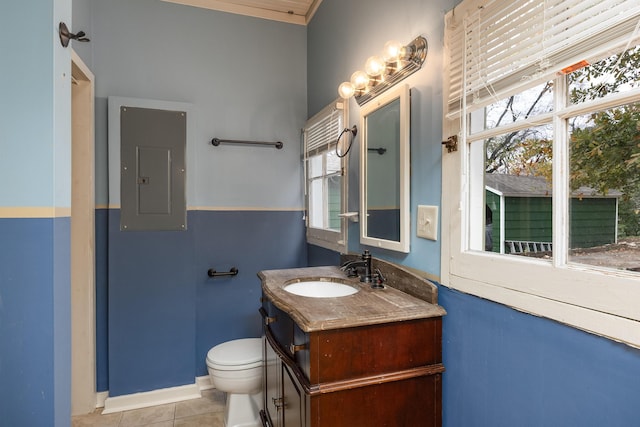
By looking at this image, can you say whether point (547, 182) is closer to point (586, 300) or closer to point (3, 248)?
point (586, 300)

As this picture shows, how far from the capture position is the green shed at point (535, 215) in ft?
2.86

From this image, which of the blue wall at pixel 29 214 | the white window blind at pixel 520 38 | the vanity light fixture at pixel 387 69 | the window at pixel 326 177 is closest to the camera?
the white window blind at pixel 520 38

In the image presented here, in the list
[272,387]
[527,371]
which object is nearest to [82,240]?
[272,387]

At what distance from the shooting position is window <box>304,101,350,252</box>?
85.9 inches

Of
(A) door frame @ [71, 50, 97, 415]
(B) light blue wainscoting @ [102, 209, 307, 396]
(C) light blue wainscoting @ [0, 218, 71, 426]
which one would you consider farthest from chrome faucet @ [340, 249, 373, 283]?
(A) door frame @ [71, 50, 97, 415]

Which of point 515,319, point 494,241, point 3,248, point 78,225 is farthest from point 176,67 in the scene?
point 515,319

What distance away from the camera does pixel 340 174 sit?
87.0 inches

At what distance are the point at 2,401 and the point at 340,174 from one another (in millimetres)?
1781

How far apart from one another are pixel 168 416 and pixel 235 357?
68 cm

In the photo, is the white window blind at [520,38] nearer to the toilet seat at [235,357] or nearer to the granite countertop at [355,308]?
the granite countertop at [355,308]

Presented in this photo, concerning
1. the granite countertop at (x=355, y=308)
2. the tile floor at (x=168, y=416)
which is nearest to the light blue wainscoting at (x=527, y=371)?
the granite countertop at (x=355, y=308)

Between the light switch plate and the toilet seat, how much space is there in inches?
47.1

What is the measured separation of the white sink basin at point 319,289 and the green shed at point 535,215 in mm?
745

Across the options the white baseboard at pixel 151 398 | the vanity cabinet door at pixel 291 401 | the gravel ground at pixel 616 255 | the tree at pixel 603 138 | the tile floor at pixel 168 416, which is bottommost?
the tile floor at pixel 168 416
